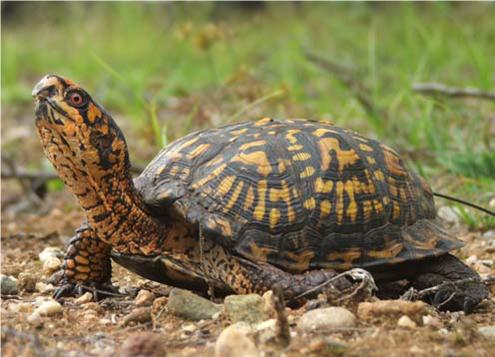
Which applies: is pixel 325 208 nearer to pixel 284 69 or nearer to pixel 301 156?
pixel 301 156

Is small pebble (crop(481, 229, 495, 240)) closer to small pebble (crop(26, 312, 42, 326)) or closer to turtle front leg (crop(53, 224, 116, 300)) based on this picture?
turtle front leg (crop(53, 224, 116, 300))

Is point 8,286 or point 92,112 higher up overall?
point 92,112

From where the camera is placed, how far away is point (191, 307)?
2186 millimetres

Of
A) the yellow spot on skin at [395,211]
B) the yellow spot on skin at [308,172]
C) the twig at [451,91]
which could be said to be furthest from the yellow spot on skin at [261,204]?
the twig at [451,91]

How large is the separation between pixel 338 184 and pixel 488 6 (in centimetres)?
748

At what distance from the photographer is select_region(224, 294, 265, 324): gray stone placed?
6.79 ft

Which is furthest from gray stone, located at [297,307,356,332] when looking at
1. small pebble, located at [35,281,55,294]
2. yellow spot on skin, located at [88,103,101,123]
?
small pebble, located at [35,281,55,294]

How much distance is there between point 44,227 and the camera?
4121 millimetres

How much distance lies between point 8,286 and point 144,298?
543mm

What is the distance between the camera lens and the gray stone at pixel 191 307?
7.13 feet

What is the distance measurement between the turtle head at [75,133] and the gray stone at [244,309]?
0.70m

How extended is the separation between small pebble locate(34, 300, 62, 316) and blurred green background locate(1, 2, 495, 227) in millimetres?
1298

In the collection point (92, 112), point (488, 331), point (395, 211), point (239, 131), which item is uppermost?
point (92, 112)

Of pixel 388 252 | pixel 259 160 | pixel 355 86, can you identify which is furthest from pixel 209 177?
pixel 355 86
